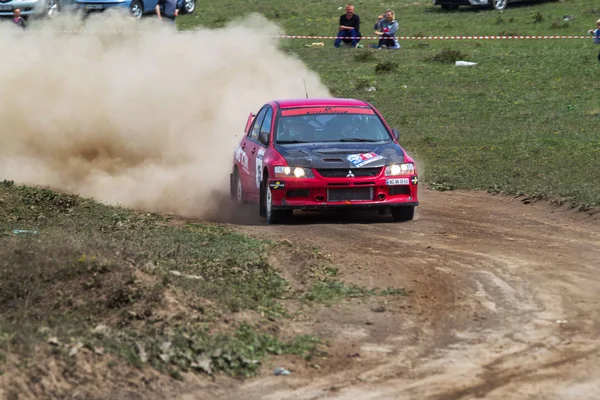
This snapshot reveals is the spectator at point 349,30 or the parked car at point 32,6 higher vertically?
the parked car at point 32,6

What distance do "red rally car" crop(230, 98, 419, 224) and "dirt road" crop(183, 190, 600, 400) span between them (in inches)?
14.4

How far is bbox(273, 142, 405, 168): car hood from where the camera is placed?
41.3ft

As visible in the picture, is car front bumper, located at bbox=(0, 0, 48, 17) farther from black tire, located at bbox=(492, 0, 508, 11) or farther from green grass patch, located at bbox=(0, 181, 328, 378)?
green grass patch, located at bbox=(0, 181, 328, 378)

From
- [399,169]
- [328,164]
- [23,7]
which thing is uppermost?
[328,164]

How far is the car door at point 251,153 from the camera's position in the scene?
13.8 meters

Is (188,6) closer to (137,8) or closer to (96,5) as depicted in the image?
(137,8)

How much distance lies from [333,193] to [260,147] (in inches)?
58.1

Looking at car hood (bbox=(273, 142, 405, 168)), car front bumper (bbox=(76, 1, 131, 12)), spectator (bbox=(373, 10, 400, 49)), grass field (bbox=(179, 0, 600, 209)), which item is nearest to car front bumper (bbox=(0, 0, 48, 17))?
car front bumper (bbox=(76, 1, 131, 12))

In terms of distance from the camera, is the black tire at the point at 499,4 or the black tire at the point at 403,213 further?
the black tire at the point at 499,4

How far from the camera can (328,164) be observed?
12562mm

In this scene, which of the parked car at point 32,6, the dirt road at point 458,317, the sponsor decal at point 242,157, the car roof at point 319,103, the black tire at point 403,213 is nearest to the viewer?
the dirt road at point 458,317

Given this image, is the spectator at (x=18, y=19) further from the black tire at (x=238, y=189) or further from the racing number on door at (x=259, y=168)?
the racing number on door at (x=259, y=168)

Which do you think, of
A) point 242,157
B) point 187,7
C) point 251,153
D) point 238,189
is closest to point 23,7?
point 187,7

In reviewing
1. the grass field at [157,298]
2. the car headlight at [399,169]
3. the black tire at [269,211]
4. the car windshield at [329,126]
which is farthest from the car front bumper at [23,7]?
the grass field at [157,298]
